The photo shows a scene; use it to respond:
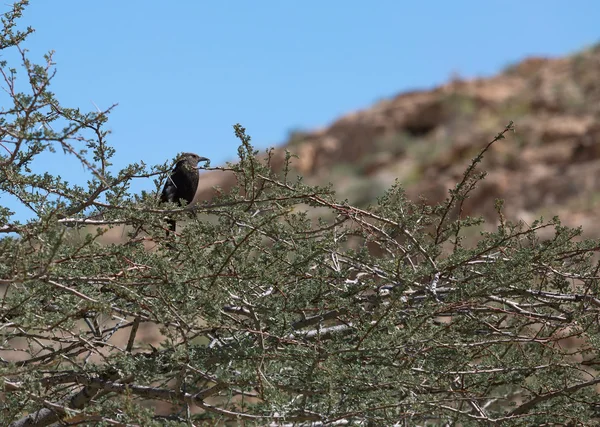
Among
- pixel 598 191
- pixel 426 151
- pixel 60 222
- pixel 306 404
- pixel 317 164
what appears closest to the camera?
pixel 60 222

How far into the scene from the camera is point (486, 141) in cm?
2497

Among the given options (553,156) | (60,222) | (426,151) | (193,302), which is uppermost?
(426,151)

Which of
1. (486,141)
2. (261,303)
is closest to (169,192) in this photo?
(261,303)

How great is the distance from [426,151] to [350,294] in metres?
25.3

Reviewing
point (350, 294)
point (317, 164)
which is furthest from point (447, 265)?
point (317, 164)

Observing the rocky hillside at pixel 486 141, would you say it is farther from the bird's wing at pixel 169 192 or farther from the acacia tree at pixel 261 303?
the acacia tree at pixel 261 303

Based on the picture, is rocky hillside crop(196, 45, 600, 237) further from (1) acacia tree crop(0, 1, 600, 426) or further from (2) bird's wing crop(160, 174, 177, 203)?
(1) acacia tree crop(0, 1, 600, 426)

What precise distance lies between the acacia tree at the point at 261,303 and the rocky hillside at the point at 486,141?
14.3m

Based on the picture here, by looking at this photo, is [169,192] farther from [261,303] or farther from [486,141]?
[486,141]

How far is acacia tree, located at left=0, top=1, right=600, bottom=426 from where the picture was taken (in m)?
4.18

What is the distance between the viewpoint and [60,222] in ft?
13.8

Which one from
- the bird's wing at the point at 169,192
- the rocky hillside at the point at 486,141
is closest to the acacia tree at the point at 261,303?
the bird's wing at the point at 169,192

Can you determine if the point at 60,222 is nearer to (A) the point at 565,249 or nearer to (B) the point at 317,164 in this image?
(A) the point at 565,249

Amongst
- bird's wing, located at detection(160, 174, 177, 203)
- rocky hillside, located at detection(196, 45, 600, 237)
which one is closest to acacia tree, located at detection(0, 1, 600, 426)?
bird's wing, located at detection(160, 174, 177, 203)
